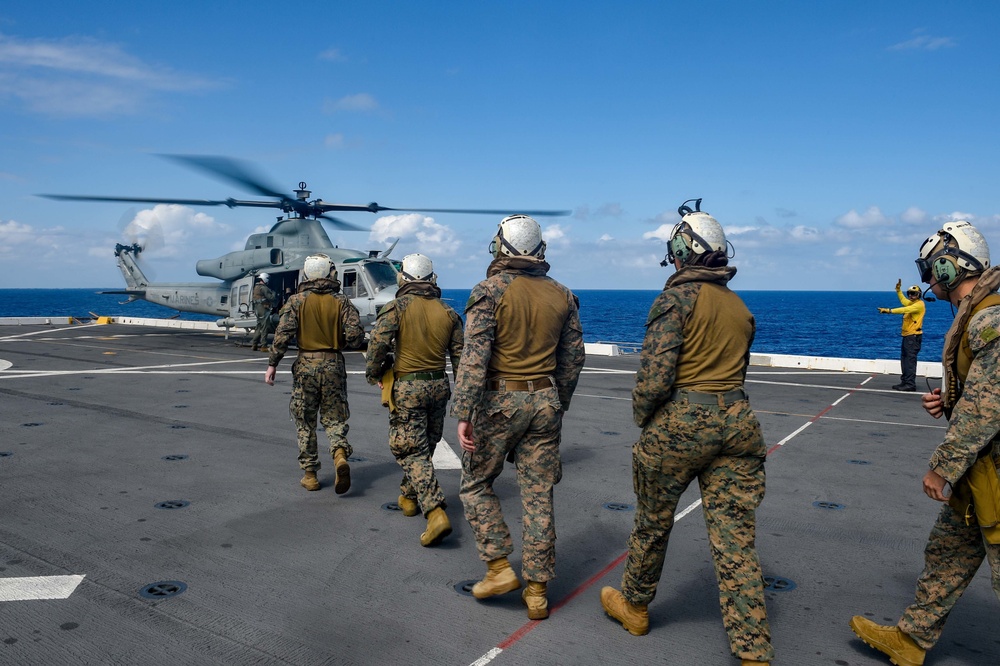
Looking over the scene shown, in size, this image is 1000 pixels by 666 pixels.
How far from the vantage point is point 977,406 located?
9.33 feet

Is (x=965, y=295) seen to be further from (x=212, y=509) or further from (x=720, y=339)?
(x=212, y=509)

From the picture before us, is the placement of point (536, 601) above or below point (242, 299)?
below

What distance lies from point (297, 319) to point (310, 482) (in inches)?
54.3

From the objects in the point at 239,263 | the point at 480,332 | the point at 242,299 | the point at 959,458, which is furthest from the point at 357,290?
the point at 959,458

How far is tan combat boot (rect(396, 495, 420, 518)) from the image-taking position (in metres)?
5.40

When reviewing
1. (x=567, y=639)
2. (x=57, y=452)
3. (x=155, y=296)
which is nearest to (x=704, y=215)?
(x=567, y=639)

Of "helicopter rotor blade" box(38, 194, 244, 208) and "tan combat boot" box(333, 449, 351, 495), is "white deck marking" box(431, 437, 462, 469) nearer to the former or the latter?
"tan combat boot" box(333, 449, 351, 495)

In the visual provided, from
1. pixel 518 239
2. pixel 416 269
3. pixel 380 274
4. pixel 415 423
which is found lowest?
pixel 415 423

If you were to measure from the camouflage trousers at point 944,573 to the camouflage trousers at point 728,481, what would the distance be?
27.5 inches

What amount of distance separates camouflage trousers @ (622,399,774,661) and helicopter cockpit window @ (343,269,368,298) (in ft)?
48.3

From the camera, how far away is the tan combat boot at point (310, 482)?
6043mm

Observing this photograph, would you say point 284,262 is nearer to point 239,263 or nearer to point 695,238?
point 239,263

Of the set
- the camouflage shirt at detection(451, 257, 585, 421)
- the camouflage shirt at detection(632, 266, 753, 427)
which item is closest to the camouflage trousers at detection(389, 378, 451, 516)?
the camouflage shirt at detection(451, 257, 585, 421)

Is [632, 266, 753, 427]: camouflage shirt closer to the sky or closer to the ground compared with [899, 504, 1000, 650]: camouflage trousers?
closer to the sky
